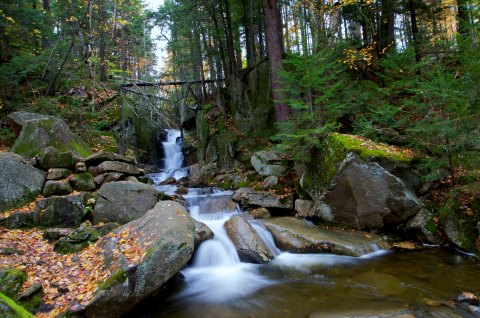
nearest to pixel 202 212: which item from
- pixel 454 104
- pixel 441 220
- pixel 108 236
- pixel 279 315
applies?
pixel 108 236

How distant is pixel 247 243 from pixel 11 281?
447 centimetres

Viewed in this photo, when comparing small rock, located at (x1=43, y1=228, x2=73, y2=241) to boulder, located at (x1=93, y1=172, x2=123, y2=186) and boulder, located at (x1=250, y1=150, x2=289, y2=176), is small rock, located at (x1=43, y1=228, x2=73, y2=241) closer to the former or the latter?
boulder, located at (x1=93, y1=172, x2=123, y2=186)

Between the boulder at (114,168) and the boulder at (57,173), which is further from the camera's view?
the boulder at (114,168)

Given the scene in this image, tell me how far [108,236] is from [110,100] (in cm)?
1294

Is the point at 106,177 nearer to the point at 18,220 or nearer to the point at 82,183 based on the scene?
the point at 82,183

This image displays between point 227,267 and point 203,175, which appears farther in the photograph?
point 203,175

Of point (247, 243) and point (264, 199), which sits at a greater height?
point (264, 199)

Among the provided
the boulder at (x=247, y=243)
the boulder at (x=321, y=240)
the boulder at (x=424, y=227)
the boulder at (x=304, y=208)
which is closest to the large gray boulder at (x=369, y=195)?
the boulder at (x=424, y=227)

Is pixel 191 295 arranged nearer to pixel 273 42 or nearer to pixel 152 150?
pixel 273 42

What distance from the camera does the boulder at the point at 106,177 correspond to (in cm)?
774

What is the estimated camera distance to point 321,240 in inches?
270

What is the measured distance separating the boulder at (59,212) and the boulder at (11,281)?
2.32m

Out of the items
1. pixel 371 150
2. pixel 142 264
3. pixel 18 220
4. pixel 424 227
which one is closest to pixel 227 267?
pixel 142 264

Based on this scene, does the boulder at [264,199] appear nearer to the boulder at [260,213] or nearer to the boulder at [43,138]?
the boulder at [260,213]
